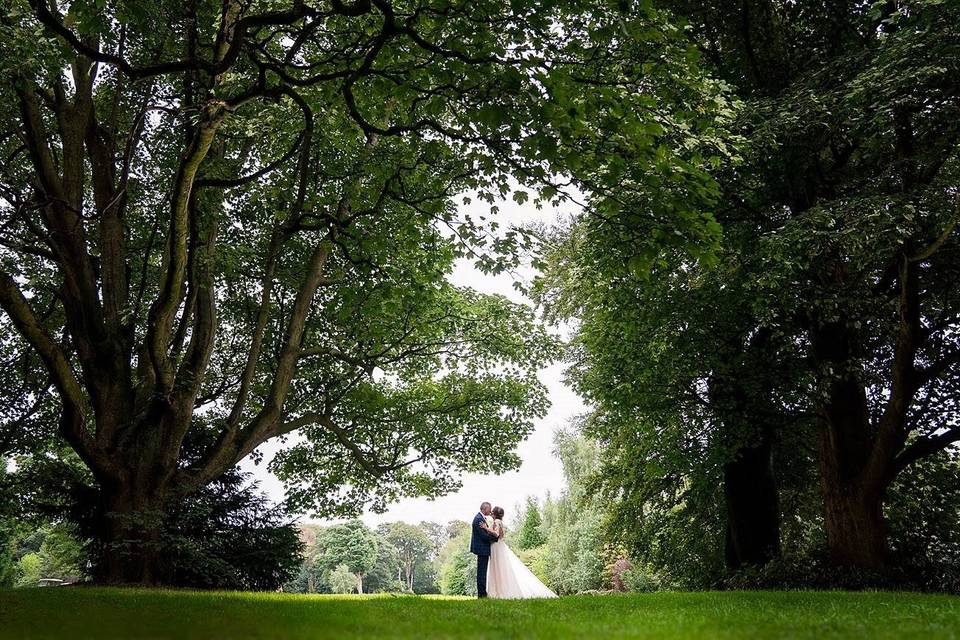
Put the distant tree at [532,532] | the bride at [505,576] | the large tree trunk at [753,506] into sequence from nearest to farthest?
the bride at [505,576] → the large tree trunk at [753,506] → the distant tree at [532,532]

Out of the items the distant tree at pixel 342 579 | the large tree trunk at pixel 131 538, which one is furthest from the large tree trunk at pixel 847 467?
the distant tree at pixel 342 579

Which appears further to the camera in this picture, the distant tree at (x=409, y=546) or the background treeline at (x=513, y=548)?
the distant tree at (x=409, y=546)

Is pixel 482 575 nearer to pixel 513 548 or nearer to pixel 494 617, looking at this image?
pixel 494 617

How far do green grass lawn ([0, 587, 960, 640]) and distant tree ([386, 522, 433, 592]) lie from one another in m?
93.0

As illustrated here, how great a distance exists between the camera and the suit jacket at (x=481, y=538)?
601 inches

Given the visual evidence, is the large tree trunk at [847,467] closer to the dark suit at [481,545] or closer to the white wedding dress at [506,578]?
the white wedding dress at [506,578]

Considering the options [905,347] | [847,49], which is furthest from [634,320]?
[847,49]

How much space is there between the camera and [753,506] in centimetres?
1841

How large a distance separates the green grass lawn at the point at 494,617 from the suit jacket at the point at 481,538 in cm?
412

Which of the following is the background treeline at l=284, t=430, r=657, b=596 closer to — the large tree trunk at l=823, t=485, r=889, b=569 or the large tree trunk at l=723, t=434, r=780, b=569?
the large tree trunk at l=723, t=434, r=780, b=569

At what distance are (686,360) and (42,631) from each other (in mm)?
13685

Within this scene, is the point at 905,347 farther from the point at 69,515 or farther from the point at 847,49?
the point at 69,515

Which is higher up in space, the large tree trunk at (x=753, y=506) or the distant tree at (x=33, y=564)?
the large tree trunk at (x=753, y=506)

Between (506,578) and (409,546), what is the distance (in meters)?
94.9
